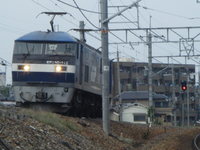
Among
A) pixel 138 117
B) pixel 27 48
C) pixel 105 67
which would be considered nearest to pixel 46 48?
pixel 27 48

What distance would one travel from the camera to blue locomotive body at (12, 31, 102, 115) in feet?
70.3

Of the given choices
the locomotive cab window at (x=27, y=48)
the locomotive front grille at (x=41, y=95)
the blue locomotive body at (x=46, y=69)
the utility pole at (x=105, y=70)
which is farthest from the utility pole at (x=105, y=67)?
the locomotive cab window at (x=27, y=48)

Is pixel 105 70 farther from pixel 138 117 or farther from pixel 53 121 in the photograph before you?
pixel 138 117

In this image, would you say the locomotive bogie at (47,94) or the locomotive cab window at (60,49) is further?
the locomotive cab window at (60,49)

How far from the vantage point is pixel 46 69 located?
845 inches

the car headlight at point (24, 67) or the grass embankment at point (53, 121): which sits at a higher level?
the car headlight at point (24, 67)

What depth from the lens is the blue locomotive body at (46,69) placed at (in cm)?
2144

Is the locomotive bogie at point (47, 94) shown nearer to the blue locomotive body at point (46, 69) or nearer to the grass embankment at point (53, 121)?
the blue locomotive body at point (46, 69)

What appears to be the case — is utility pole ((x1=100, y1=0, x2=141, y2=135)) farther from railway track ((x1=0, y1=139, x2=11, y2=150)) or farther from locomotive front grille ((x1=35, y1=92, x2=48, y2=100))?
railway track ((x1=0, y1=139, x2=11, y2=150))

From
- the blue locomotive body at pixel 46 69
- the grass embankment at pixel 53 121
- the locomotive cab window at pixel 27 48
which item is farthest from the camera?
the locomotive cab window at pixel 27 48

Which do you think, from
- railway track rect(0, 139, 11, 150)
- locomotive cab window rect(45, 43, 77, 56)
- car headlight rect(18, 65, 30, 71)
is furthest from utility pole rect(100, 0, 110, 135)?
railway track rect(0, 139, 11, 150)

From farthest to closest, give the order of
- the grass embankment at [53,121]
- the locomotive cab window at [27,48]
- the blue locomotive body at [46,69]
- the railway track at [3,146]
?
the locomotive cab window at [27,48], the blue locomotive body at [46,69], the grass embankment at [53,121], the railway track at [3,146]

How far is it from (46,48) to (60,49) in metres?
0.59

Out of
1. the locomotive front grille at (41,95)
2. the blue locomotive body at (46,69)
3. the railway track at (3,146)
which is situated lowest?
the railway track at (3,146)
